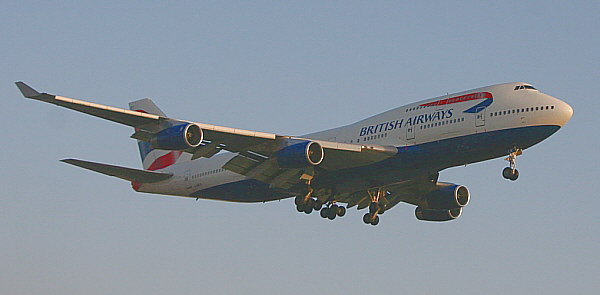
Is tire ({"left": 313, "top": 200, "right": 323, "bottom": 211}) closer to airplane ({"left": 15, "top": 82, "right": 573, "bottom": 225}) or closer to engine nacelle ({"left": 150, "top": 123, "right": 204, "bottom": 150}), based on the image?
airplane ({"left": 15, "top": 82, "right": 573, "bottom": 225})

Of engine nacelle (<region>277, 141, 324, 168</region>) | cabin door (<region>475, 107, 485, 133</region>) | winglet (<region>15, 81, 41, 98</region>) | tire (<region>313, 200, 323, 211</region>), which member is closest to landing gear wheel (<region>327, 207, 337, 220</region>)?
tire (<region>313, 200, 323, 211</region>)

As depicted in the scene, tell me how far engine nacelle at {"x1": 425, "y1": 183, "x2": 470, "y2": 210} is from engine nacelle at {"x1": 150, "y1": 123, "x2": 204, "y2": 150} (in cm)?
1779

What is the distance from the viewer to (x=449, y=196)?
58250 millimetres

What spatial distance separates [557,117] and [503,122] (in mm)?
2613

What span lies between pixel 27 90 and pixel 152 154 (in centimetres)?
2316

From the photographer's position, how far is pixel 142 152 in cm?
→ 6606

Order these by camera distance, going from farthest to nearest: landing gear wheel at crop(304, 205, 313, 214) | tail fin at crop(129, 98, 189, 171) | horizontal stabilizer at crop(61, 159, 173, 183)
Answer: tail fin at crop(129, 98, 189, 171), landing gear wheel at crop(304, 205, 313, 214), horizontal stabilizer at crop(61, 159, 173, 183)

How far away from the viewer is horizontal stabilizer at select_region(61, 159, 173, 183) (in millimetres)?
52775

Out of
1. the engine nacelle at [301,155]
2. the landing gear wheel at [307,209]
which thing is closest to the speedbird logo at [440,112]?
the engine nacelle at [301,155]

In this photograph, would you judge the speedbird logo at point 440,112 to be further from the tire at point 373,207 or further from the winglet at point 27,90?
the winglet at point 27,90

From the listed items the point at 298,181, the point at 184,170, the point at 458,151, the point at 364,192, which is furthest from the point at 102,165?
the point at 458,151

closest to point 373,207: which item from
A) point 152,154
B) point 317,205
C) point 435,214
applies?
point 317,205

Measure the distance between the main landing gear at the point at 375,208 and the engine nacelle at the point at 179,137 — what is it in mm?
13528

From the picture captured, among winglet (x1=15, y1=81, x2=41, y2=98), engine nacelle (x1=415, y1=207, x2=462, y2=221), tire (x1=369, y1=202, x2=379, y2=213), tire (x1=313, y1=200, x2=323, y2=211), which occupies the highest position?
engine nacelle (x1=415, y1=207, x2=462, y2=221)
